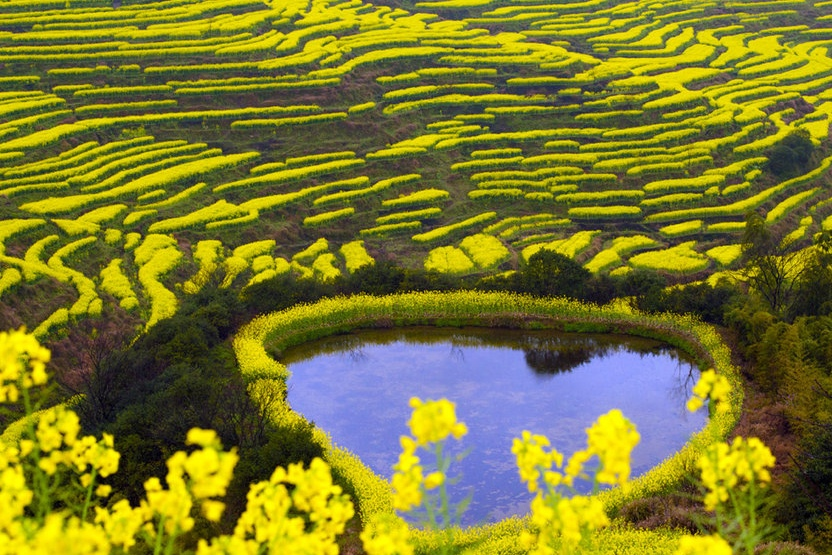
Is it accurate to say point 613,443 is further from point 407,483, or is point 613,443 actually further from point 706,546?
point 407,483

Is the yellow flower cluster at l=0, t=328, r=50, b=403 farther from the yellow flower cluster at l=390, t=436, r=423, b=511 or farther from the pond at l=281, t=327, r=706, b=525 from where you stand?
the pond at l=281, t=327, r=706, b=525

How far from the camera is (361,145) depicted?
50750 mm

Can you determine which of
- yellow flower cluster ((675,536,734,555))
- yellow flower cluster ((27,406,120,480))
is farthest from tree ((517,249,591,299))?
yellow flower cluster ((27,406,120,480))

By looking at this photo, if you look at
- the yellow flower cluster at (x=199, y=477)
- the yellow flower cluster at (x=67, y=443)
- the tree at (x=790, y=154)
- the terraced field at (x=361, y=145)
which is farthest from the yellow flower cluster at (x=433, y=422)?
the tree at (x=790, y=154)

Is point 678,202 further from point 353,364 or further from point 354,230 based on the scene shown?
point 353,364

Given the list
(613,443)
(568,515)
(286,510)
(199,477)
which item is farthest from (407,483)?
(199,477)

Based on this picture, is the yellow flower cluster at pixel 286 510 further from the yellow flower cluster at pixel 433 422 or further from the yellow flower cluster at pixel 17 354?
the yellow flower cluster at pixel 17 354

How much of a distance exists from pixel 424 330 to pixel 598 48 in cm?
3820

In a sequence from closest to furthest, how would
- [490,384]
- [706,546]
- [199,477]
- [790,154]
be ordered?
1. [199,477]
2. [706,546]
3. [490,384]
4. [790,154]

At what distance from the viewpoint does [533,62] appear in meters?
60.4

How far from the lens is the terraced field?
40750 mm

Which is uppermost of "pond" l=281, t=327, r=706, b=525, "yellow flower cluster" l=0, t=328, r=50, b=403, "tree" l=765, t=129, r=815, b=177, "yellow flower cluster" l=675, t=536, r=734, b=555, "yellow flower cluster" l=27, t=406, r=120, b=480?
"tree" l=765, t=129, r=815, b=177

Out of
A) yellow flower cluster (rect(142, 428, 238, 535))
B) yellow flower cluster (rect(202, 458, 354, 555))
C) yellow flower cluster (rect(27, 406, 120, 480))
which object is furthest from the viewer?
yellow flower cluster (rect(27, 406, 120, 480))

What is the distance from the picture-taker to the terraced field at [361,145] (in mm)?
40750
